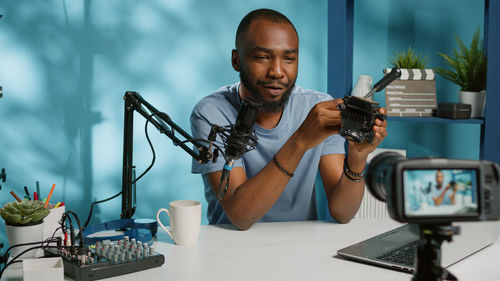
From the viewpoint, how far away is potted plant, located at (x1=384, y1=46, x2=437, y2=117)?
2340mm

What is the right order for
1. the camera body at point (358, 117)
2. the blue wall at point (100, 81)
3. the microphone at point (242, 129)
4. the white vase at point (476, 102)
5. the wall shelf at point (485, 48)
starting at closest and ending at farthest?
the microphone at point (242, 129), the camera body at point (358, 117), the wall shelf at point (485, 48), the white vase at point (476, 102), the blue wall at point (100, 81)

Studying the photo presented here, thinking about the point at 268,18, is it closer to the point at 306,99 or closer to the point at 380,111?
the point at 306,99

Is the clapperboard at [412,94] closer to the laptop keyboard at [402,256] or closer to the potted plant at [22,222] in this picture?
the laptop keyboard at [402,256]

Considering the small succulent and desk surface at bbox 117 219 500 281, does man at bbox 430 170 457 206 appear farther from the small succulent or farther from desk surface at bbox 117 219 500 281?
the small succulent

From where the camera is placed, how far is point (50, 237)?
118cm

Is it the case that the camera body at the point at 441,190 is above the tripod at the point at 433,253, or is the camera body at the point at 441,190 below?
above

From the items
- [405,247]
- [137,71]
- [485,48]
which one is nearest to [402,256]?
[405,247]

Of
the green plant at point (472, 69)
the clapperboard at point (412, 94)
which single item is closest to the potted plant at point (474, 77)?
the green plant at point (472, 69)

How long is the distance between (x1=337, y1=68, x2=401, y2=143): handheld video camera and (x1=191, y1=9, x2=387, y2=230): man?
0.09 ft

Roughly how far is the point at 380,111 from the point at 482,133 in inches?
51.7

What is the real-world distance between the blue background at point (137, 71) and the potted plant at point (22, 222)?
144 cm

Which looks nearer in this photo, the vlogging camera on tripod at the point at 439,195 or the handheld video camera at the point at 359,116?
the vlogging camera on tripod at the point at 439,195

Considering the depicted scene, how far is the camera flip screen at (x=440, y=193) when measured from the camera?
0.60 meters

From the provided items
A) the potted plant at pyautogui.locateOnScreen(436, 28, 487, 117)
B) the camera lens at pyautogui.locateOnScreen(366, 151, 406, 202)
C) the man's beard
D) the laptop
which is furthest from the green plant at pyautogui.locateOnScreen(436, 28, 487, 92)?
the camera lens at pyautogui.locateOnScreen(366, 151, 406, 202)
